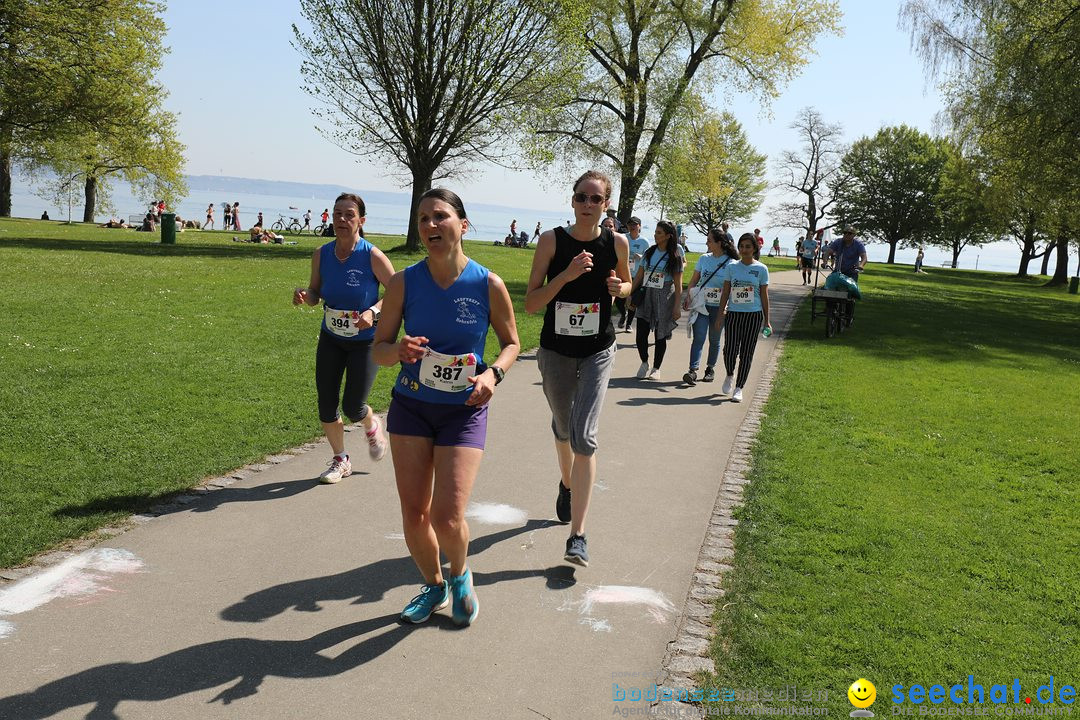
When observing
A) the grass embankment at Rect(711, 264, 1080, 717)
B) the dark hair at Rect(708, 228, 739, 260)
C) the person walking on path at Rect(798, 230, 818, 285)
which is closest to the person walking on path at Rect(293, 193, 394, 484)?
the grass embankment at Rect(711, 264, 1080, 717)

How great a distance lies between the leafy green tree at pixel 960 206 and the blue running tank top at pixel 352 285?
2930cm

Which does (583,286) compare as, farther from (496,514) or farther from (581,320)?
(496,514)

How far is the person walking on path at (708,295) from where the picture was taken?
10.6 meters

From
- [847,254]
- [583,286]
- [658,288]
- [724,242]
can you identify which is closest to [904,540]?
[583,286]

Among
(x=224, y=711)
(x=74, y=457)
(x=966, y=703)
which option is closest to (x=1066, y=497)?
(x=966, y=703)

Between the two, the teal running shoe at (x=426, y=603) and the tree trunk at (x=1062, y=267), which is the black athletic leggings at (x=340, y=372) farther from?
→ the tree trunk at (x=1062, y=267)

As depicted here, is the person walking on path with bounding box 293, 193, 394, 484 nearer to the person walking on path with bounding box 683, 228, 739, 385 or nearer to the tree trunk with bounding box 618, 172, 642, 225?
the person walking on path with bounding box 683, 228, 739, 385

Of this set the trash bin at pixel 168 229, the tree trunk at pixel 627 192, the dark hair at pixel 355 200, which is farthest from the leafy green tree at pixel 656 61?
the dark hair at pixel 355 200

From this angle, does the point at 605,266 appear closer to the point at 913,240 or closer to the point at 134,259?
the point at 134,259

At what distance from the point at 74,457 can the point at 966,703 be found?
19.7ft

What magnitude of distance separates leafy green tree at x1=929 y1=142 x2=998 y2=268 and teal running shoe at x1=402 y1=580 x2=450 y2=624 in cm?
3084

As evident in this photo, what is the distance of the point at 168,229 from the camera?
31.5 m

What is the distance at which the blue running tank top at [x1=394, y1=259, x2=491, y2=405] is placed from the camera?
3.98m

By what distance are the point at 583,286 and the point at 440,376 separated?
1.41m
